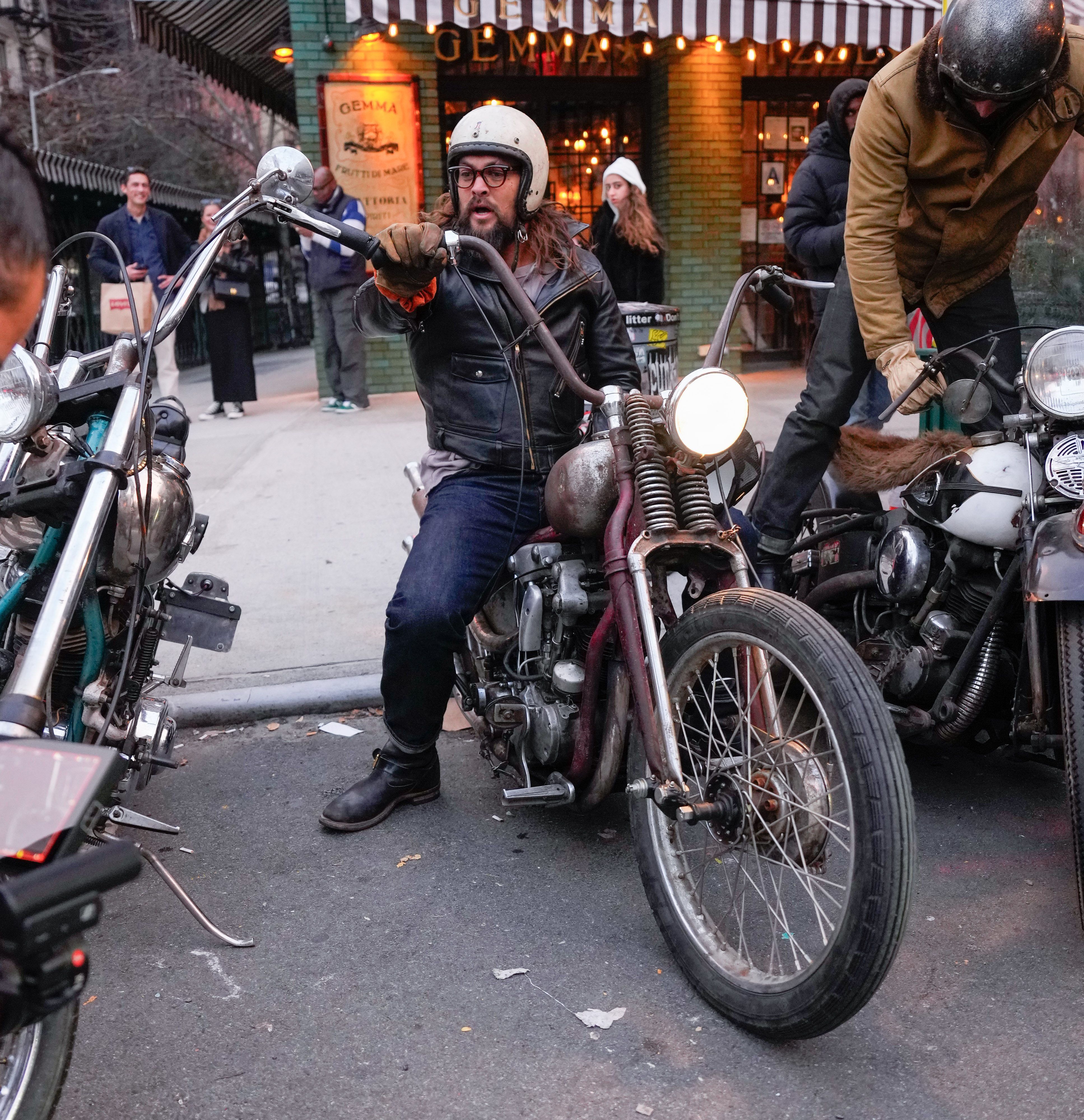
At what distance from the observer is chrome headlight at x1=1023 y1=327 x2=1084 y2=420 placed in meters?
2.77

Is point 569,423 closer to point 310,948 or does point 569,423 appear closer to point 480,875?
point 480,875

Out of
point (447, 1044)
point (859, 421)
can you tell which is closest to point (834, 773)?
point (447, 1044)

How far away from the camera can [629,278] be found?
8.00 meters

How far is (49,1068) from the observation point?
74.4 inches

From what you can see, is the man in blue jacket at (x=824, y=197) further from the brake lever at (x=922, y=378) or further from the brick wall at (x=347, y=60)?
the brick wall at (x=347, y=60)

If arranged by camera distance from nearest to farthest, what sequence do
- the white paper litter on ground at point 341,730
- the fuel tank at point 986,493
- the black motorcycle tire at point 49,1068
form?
the black motorcycle tire at point 49,1068 < the fuel tank at point 986,493 < the white paper litter on ground at point 341,730

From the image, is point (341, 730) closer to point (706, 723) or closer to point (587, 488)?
point (587, 488)

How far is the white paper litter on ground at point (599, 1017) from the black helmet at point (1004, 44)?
Result: 7.68ft

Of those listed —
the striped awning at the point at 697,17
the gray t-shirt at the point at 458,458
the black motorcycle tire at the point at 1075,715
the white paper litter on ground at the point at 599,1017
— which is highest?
the striped awning at the point at 697,17

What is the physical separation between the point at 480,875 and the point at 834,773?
1.17m

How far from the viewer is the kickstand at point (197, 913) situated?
8.80 feet

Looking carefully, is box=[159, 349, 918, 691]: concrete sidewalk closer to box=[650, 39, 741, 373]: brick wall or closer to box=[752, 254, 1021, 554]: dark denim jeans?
box=[650, 39, 741, 373]: brick wall

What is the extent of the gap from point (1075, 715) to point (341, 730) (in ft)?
8.18

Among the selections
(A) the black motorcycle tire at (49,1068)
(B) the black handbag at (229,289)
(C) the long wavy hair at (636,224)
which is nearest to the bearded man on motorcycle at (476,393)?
(A) the black motorcycle tire at (49,1068)
